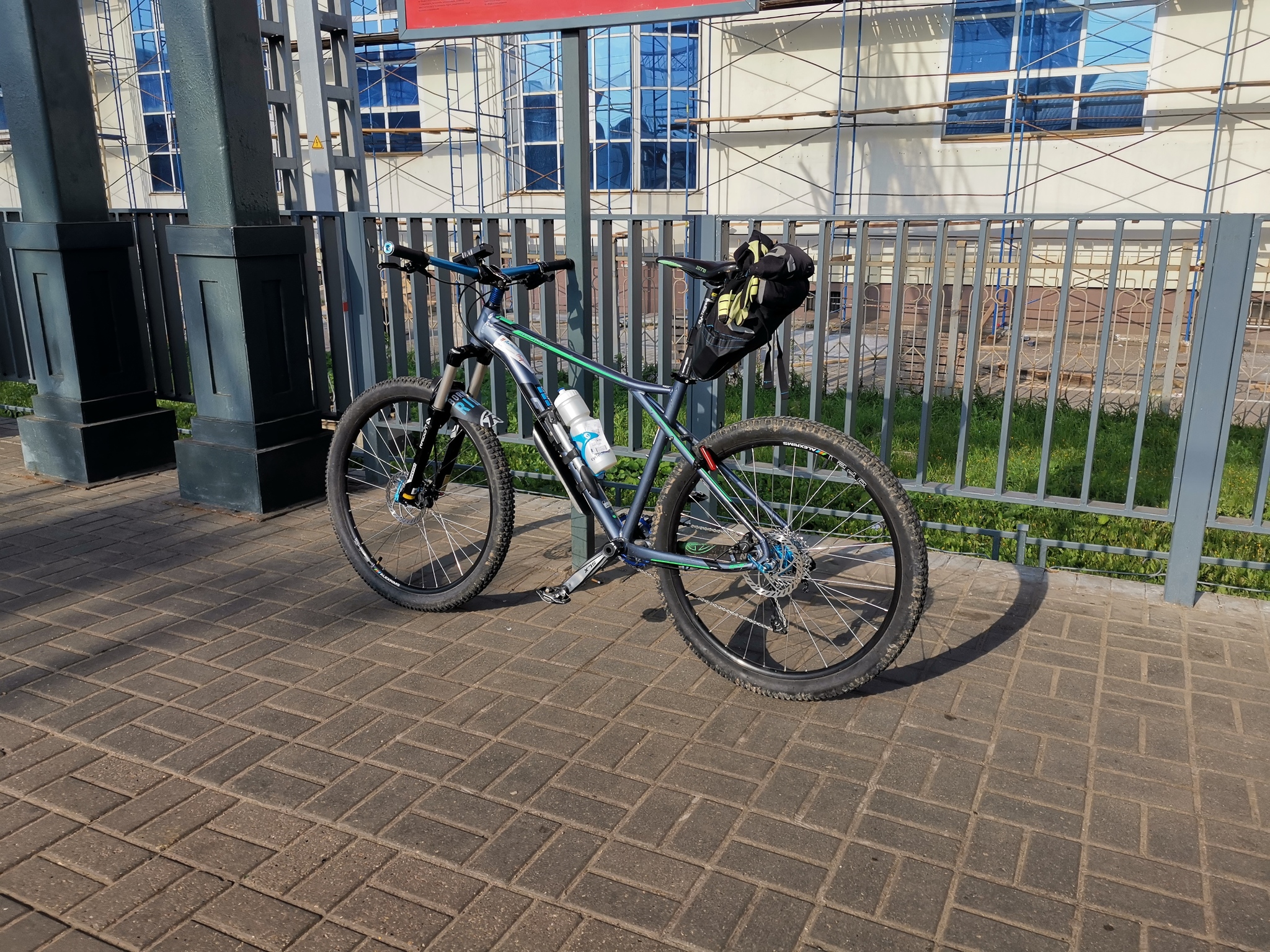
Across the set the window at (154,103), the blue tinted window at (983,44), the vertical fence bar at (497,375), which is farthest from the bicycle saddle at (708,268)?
the window at (154,103)

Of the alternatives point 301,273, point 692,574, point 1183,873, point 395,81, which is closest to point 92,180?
point 301,273

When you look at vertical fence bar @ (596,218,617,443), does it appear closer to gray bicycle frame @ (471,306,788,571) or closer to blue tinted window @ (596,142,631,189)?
gray bicycle frame @ (471,306,788,571)

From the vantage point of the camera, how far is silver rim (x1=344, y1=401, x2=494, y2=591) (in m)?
4.16

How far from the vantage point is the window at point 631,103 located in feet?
58.0

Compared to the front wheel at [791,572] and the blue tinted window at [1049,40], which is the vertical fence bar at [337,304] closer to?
the front wheel at [791,572]

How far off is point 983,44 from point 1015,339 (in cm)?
1288

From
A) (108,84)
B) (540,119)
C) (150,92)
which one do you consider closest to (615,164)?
(540,119)

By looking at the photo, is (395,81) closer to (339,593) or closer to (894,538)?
(339,593)

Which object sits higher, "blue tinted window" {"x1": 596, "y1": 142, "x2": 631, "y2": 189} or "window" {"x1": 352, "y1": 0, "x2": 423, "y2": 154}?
"window" {"x1": 352, "y1": 0, "x2": 423, "y2": 154}

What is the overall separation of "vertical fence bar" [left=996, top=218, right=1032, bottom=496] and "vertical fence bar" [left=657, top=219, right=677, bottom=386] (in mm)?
1454

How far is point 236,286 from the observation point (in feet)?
16.6

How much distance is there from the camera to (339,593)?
427cm

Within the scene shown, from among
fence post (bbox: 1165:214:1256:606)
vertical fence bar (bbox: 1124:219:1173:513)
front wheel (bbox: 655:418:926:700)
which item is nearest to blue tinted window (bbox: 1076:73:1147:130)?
vertical fence bar (bbox: 1124:219:1173:513)

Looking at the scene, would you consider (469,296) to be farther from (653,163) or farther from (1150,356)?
(653,163)
